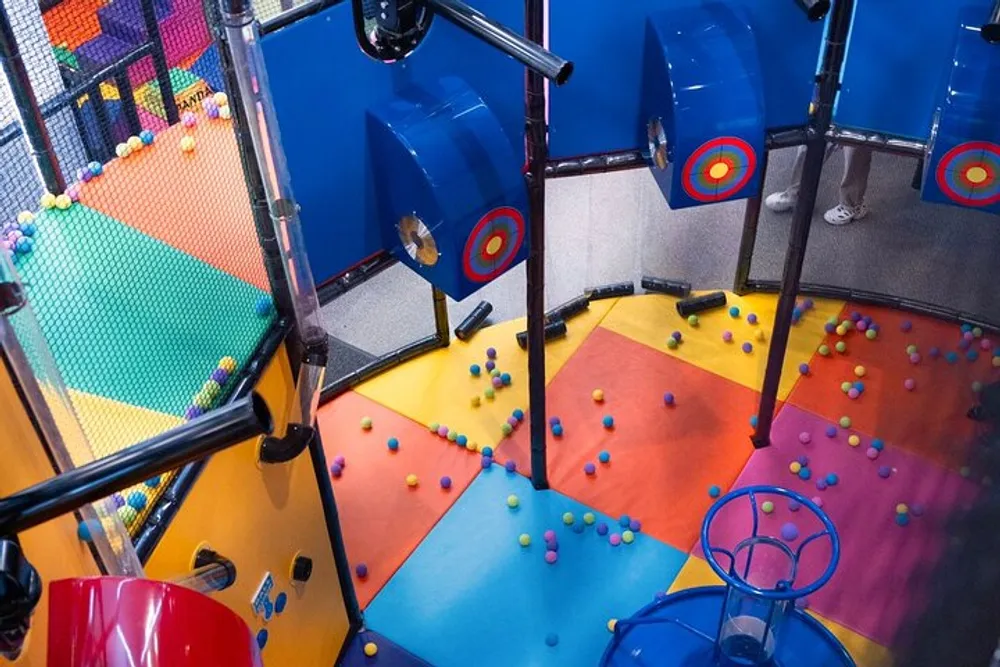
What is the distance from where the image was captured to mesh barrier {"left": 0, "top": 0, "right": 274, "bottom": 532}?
1900 mm

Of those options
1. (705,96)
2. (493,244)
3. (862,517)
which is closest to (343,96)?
(493,244)

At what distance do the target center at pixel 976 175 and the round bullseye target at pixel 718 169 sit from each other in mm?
547

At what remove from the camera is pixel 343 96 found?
2.37 m

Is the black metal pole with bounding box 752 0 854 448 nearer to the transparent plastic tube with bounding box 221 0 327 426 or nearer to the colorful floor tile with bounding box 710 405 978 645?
the colorful floor tile with bounding box 710 405 978 645

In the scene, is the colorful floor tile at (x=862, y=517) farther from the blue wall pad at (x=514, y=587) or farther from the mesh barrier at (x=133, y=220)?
the mesh barrier at (x=133, y=220)

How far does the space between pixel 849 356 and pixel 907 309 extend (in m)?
0.33

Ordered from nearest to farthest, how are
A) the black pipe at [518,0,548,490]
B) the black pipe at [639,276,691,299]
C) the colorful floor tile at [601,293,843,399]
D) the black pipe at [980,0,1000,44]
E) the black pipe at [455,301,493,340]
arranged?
the black pipe at [980,0,1000,44], the black pipe at [518,0,548,490], the colorful floor tile at [601,293,843,399], the black pipe at [455,301,493,340], the black pipe at [639,276,691,299]

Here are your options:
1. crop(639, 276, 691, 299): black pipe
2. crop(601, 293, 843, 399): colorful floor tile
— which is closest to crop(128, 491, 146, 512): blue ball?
crop(601, 293, 843, 399): colorful floor tile

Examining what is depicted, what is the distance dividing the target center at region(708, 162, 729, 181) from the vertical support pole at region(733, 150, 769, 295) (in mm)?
812

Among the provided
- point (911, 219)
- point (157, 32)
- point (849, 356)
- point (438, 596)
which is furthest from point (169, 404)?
point (911, 219)

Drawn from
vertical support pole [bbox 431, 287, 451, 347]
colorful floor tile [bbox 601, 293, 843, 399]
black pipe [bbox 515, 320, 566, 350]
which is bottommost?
colorful floor tile [bbox 601, 293, 843, 399]

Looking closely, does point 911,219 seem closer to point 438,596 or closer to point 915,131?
point 915,131

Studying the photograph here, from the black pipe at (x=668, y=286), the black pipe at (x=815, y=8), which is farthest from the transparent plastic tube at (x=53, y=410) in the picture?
the black pipe at (x=668, y=286)

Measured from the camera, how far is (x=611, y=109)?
2699 mm
